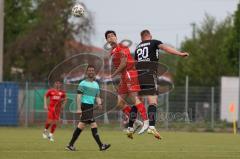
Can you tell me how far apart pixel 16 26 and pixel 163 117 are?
1807 inches

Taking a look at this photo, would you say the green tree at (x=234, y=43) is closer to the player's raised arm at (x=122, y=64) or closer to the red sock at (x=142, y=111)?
the red sock at (x=142, y=111)

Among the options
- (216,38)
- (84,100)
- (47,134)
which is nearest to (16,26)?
(216,38)

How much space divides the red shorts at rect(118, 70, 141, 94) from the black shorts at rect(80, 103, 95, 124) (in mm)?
1031

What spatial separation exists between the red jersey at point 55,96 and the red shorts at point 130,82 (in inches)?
325

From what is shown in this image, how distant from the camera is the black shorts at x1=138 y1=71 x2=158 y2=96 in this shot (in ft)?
63.8

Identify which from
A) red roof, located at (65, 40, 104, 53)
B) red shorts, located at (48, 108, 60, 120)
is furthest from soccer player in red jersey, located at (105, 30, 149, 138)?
red roof, located at (65, 40, 104, 53)

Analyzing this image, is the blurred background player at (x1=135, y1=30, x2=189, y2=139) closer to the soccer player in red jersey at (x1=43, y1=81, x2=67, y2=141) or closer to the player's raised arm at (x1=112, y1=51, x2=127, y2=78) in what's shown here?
the player's raised arm at (x1=112, y1=51, x2=127, y2=78)

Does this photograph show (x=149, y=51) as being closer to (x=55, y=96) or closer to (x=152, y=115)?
(x=152, y=115)

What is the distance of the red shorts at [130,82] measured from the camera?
1970 cm

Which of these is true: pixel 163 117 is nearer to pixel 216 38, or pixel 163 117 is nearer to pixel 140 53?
pixel 140 53

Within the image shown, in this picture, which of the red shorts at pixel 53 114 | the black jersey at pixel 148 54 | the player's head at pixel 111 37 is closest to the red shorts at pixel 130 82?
the black jersey at pixel 148 54

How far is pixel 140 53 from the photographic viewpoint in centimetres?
1936

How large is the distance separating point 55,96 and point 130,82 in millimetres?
10439

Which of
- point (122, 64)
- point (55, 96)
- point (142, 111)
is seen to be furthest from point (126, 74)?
point (55, 96)
